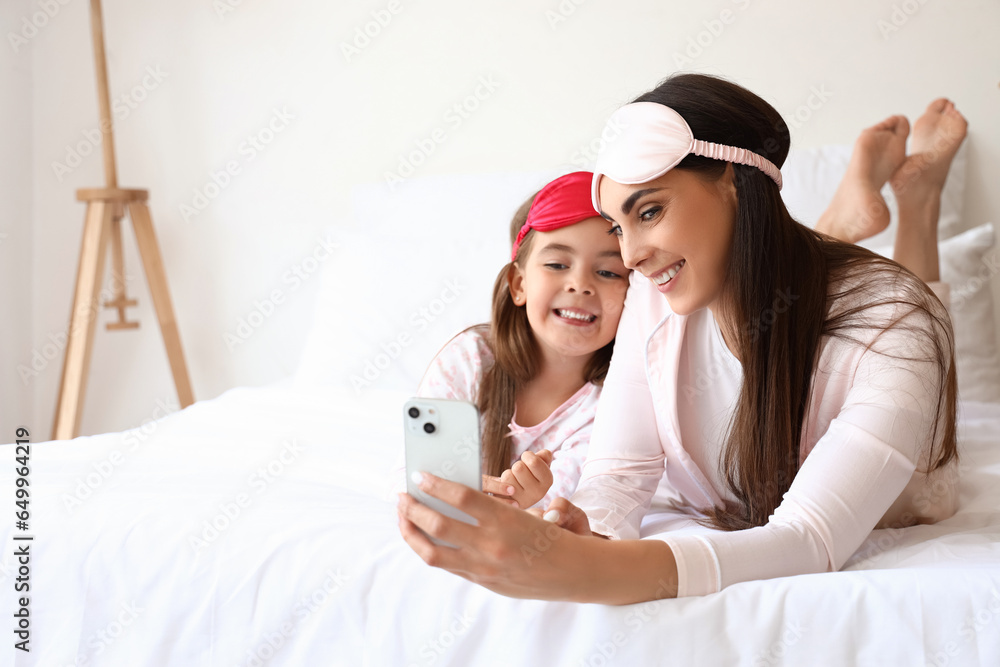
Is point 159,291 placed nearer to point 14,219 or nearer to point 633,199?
point 14,219

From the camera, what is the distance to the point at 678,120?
40.6 inches

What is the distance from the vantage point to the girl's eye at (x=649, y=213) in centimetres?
104

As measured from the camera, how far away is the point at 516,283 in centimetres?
149

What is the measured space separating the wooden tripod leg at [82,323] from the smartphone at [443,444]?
74.2 inches

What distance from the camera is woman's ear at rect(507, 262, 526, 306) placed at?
1.47 meters

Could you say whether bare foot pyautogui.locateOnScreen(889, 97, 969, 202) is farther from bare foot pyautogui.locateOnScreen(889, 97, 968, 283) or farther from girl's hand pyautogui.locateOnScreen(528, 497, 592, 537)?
girl's hand pyautogui.locateOnScreen(528, 497, 592, 537)

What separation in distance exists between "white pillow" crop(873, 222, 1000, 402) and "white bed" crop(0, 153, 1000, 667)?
91mm

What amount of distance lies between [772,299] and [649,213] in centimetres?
19

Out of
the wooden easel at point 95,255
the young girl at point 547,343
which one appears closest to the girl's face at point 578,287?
the young girl at point 547,343

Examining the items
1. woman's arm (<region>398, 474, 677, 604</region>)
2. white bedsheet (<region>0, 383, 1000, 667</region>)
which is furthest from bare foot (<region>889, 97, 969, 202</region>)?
woman's arm (<region>398, 474, 677, 604</region>)

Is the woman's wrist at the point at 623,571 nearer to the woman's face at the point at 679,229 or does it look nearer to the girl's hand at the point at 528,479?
the girl's hand at the point at 528,479

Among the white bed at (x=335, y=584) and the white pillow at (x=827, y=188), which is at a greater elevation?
the white pillow at (x=827, y=188)

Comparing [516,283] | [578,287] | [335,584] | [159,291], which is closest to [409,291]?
[516,283]

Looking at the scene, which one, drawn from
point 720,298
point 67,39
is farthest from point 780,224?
point 67,39
